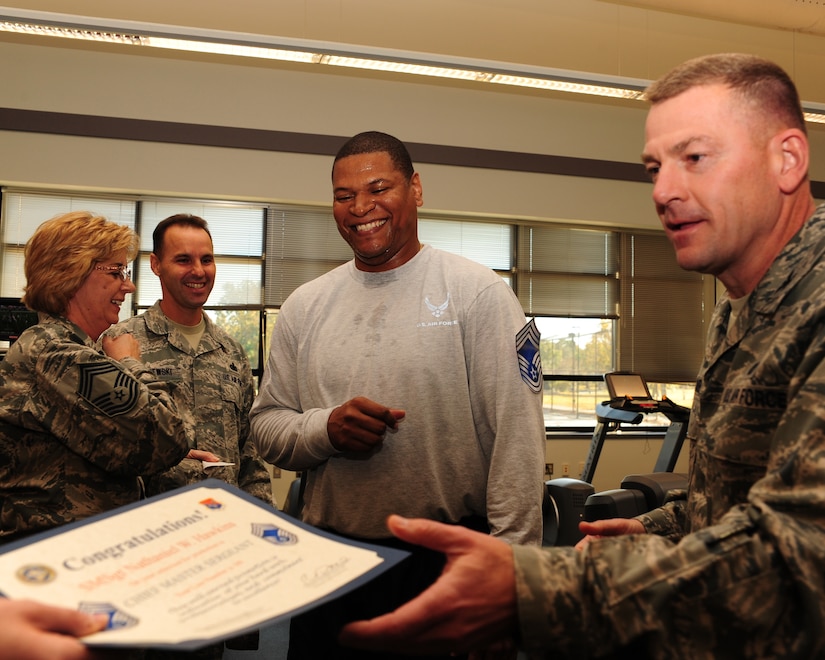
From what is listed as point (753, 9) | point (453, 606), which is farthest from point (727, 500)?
point (753, 9)

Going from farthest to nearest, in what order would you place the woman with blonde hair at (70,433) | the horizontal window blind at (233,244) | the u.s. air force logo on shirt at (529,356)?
the horizontal window blind at (233,244)
the woman with blonde hair at (70,433)
the u.s. air force logo on shirt at (529,356)

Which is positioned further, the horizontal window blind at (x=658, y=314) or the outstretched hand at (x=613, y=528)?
the horizontal window blind at (x=658, y=314)

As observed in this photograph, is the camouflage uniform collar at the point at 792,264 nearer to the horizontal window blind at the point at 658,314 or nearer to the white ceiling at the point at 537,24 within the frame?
the white ceiling at the point at 537,24

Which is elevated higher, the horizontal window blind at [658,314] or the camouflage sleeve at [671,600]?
the horizontal window blind at [658,314]

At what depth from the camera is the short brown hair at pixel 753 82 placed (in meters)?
0.96

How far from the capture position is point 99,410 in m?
1.72

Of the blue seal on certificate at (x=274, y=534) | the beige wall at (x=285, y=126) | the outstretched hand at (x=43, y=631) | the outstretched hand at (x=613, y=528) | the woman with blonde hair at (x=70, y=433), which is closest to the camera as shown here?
the outstretched hand at (x=43, y=631)

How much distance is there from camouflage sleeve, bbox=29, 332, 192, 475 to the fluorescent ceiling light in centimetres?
301

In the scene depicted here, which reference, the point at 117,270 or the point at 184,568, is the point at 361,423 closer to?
the point at 184,568

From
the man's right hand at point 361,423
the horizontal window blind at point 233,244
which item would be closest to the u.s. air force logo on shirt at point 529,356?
the man's right hand at point 361,423

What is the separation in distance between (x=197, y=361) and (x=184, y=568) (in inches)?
80.7

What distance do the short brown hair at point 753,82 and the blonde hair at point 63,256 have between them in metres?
1.67

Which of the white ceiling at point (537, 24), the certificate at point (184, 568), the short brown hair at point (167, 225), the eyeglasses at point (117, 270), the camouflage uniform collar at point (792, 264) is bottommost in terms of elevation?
the certificate at point (184, 568)

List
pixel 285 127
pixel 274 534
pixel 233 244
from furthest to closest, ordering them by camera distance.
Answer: pixel 233 244
pixel 285 127
pixel 274 534
